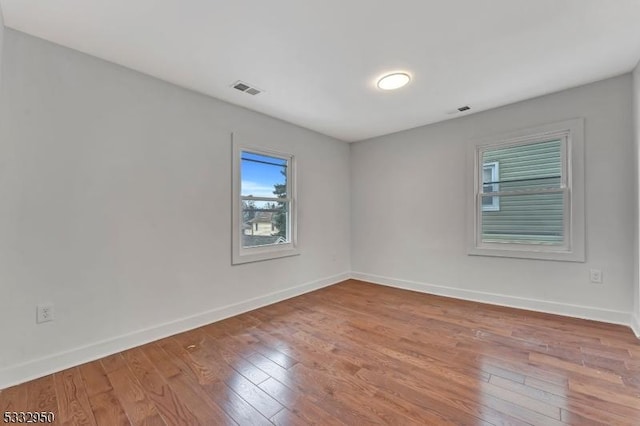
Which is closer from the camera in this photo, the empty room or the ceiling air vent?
the empty room

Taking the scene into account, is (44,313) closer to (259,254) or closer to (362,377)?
(259,254)

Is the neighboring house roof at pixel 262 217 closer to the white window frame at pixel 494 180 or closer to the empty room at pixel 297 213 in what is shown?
the empty room at pixel 297 213

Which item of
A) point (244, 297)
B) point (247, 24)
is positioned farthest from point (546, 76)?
point (244, 297)

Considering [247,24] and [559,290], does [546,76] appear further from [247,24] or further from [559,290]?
[247,24]

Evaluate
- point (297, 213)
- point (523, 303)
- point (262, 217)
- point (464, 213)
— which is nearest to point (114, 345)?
point (262, 217)

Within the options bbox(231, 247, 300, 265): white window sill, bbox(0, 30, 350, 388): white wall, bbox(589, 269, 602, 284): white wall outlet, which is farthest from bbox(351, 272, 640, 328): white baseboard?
bbox(0, 30, 350, 388): white wall

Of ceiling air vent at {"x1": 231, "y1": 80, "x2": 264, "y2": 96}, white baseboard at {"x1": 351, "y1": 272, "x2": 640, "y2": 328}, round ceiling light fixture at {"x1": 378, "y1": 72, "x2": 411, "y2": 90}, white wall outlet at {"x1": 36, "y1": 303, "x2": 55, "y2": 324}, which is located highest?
round ceiling light fixture at {"x1": 378, "y1": 72, "x2": 411, "y2": 90}

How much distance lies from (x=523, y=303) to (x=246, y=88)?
391 cm

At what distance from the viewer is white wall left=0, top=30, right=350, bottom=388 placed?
1.92 meters

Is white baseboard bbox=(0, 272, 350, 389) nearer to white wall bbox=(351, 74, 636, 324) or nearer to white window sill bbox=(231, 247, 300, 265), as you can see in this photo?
white window sill bbox=(231, 247, 300, 265)

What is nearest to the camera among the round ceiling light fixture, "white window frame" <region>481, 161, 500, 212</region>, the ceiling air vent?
the round ceiling light fixture

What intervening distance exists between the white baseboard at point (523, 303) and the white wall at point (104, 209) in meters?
2.32

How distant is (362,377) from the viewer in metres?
1.90

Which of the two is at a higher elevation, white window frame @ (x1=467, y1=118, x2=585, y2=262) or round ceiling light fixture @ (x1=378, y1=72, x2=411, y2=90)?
round ceiling light fixture @ (x1=378, y1=72, x2=411, y2=90)
